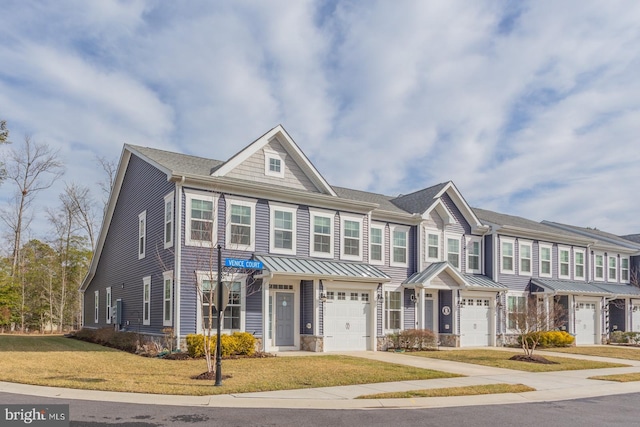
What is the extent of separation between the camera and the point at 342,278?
73.0ft

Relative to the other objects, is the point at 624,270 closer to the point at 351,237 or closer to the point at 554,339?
the point at 554,339

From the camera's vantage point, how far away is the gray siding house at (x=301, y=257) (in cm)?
2022

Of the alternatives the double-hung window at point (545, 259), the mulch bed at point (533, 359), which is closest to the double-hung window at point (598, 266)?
the double-hung window at point (545, 259)

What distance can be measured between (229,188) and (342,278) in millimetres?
Result: 5833

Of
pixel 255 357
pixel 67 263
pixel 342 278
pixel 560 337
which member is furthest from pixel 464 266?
pixel 67 263

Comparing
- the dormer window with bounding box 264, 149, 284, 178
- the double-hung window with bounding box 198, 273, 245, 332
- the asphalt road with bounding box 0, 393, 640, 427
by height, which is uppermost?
the dormer window with bounding box 264, 149, 284, 178

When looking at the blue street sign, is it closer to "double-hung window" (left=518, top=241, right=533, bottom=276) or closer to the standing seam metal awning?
the standing seam metal awning

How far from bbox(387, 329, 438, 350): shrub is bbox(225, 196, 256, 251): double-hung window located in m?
8.02

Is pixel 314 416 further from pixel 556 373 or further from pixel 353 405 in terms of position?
pixel 556 373

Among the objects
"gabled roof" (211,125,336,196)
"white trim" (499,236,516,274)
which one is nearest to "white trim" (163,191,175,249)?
"gabled roof" (211,125,336,196)

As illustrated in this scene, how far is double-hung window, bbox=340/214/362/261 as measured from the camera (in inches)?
950

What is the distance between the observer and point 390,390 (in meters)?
12.7

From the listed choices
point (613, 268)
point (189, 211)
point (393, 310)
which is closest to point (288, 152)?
point (189, 211)

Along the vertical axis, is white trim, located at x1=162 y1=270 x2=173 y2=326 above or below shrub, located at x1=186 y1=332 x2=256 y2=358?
above
